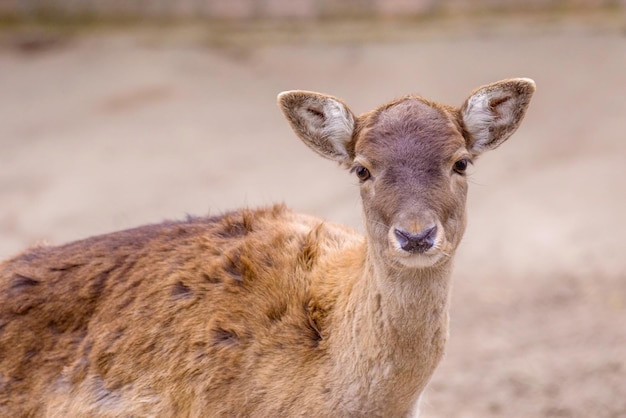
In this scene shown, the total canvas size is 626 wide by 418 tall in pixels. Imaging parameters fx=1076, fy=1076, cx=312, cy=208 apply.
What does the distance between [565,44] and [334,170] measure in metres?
3.52

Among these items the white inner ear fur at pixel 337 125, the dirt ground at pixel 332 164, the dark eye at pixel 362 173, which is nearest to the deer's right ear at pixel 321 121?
the white inner ear fur at pixel 337 125

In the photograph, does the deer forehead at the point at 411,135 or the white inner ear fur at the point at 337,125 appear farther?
the white inner ear fur at the point at 337,125

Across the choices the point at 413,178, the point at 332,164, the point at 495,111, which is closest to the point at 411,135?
the point at 413,178

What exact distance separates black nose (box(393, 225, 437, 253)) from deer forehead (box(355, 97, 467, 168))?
1.42 ft

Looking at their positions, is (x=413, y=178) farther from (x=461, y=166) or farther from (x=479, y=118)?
(x=479, y=118)

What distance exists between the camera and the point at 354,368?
536 centimetres

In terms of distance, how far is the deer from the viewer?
5242 mm

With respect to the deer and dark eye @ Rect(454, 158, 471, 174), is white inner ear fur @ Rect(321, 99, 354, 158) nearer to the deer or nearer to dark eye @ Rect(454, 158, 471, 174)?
the deer

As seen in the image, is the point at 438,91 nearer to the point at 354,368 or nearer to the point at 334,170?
the point at 334,170

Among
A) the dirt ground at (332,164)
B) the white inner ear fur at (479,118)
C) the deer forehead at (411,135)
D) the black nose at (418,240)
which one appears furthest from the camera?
the dirt ground at (332,164)

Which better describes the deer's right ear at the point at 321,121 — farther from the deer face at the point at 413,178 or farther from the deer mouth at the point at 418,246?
the deer mouth at the point at 418,246

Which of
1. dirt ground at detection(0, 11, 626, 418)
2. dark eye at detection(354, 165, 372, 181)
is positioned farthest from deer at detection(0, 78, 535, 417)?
dirt ground at detection(0, 11, 626, 418)

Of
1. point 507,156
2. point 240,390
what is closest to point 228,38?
point 507,156

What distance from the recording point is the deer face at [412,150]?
196 inches
